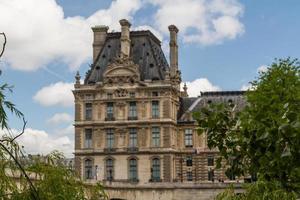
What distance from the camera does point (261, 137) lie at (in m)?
8.22

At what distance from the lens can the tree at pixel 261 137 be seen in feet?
26.3

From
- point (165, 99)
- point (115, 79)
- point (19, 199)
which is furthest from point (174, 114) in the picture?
point (19, 199)

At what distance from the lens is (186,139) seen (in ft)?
226

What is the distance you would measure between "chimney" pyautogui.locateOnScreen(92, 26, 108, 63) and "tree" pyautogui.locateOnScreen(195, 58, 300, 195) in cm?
6263

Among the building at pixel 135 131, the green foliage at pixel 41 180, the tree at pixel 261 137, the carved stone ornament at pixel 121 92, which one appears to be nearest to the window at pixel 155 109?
the building at pixel 135 131

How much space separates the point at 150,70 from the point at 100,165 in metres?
Answer: 10.9

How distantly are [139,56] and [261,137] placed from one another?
62222mm

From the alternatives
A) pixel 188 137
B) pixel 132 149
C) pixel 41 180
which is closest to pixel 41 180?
pixel 41 180

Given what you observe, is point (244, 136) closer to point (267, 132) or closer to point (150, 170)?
point (267, 132)

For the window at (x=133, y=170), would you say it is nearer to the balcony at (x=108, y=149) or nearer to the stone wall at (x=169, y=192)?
the balcony at (x=108, y=149)

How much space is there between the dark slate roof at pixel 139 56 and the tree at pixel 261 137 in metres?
57.8

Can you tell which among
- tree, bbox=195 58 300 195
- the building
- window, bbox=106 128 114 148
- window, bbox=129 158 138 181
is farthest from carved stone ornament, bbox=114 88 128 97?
tree, bbox=195 58 300 195

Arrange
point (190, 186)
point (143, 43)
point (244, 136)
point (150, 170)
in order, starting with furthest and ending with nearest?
point (143, 43)
point (150, 170)
point (190, 186)
point (244, 136)

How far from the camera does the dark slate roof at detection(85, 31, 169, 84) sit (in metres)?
68.4
